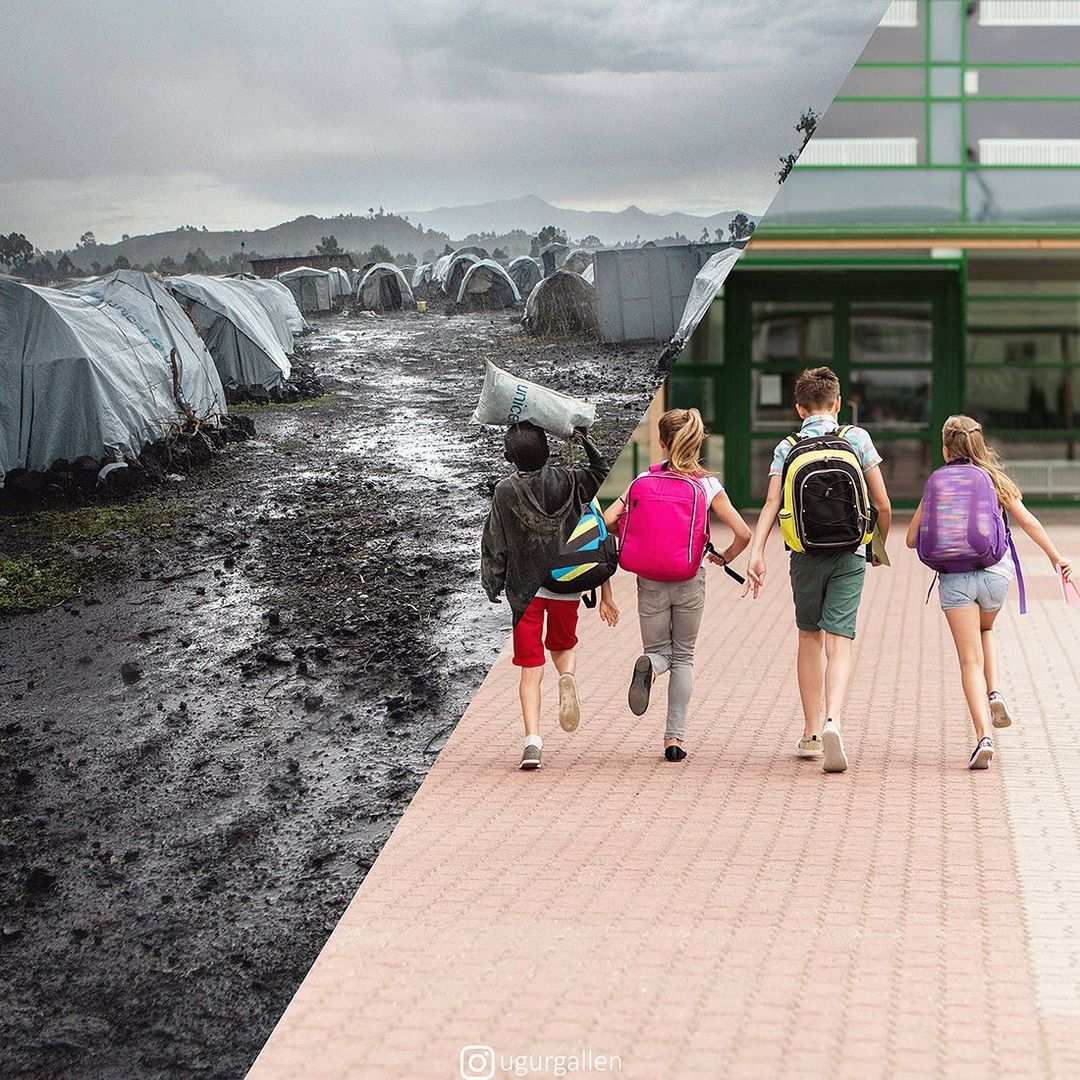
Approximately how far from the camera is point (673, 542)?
4578mm

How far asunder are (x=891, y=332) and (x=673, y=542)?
9699mm

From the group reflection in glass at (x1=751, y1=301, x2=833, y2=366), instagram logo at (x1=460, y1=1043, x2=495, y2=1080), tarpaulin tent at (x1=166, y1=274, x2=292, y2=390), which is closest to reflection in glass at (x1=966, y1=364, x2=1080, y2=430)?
reflection in glass at (x1=751, y1=301, x2=833, y2=366)

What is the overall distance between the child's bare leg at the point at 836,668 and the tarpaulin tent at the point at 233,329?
12.2 ft

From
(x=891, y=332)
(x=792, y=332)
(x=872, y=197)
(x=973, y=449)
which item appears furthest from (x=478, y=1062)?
(x=891, y=332)

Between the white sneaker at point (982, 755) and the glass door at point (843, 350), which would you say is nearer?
the white sneaker at point (982, 755)

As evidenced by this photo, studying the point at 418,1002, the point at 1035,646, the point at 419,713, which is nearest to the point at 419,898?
the point at 418,1002

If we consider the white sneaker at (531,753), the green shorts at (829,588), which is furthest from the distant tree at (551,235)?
→ the white sneaker at (531,753)

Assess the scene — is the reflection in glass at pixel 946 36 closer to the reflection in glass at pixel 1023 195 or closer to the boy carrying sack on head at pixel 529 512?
the reflection in glass at pixel 1023 195

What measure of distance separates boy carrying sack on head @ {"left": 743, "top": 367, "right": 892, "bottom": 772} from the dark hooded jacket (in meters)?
3.01

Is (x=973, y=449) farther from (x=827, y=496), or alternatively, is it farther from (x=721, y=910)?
(x=721, y=910)

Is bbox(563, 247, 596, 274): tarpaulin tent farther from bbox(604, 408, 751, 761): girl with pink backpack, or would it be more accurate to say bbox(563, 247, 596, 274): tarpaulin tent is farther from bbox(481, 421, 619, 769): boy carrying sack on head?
bbox(604, 408, 751, 761): girl with pink backpack

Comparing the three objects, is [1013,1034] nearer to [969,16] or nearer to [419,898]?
[419,898]

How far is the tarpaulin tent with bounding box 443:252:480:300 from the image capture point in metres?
1.16

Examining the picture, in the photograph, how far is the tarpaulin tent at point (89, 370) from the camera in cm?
102
